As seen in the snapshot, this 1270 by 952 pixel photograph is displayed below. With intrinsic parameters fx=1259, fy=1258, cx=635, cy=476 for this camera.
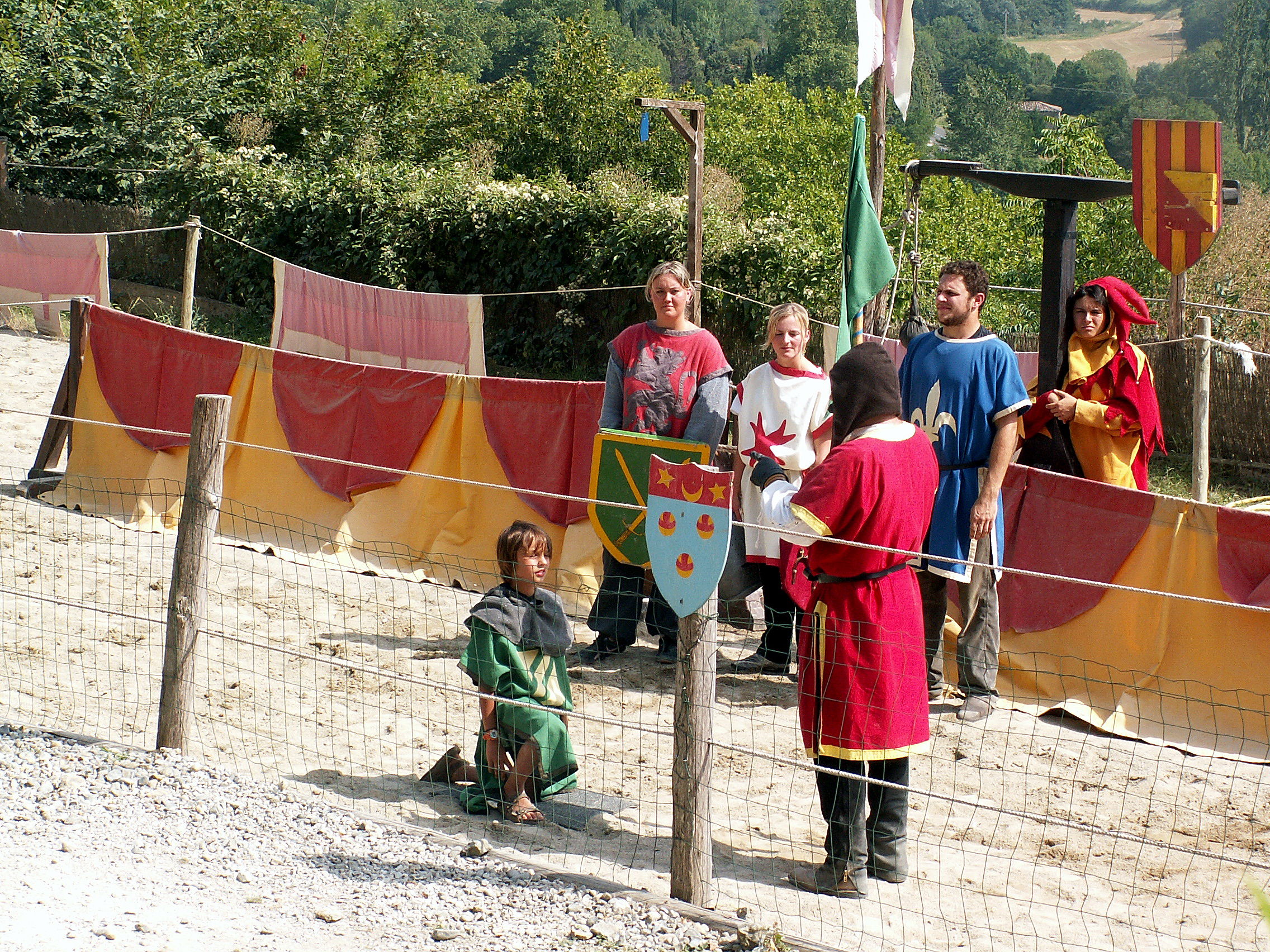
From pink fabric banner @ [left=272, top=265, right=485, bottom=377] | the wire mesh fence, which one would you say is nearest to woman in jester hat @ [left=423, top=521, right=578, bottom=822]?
the wire mesh fence

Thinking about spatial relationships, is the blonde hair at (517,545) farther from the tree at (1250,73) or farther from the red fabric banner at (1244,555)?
the tree at (1250,73)

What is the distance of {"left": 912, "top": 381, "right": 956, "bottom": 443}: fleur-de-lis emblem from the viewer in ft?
16.2

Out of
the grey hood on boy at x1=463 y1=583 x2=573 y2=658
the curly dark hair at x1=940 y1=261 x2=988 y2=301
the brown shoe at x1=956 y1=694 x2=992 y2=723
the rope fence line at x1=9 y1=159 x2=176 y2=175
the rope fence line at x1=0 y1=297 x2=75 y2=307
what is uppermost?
the rope fence line at x1=9 y1=159 x2=176 y2=175

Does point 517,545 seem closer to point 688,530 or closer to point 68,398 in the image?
point 688,530

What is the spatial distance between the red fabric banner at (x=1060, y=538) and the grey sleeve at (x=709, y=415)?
4.36 ft

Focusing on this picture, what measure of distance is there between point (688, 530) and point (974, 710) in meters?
2.29

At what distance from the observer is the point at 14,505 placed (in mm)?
7820

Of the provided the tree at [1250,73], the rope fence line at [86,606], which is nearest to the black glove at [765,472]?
the rope fence line at [86,606]

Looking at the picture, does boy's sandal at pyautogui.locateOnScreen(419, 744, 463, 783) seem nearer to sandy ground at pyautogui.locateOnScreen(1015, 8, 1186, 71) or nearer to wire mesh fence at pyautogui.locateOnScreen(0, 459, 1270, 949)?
wire mesh fence at pyautogui.locateOnScreen(0, 459, 1270, 949)

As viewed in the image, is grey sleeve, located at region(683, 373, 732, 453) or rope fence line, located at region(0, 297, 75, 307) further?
rope fence line, located at region(0, 297, 75, 307)

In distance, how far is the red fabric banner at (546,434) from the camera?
673 centimetres

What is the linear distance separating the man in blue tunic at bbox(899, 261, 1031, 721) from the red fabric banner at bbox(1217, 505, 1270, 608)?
85 centimetres

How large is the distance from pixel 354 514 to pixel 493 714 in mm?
3624

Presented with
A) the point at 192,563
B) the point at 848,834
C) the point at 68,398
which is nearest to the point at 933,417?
the point at 848,834
